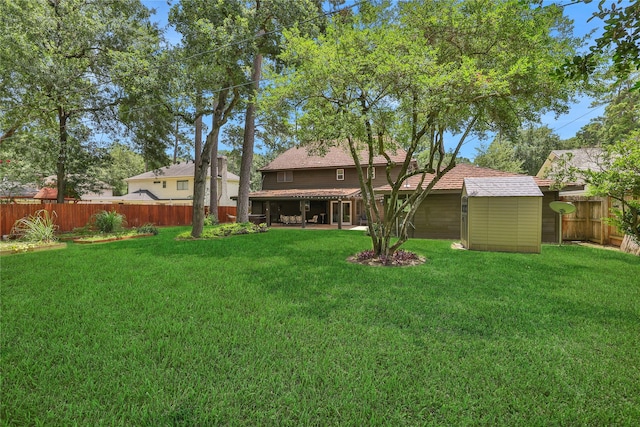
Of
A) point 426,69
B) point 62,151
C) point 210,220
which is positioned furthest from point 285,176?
point 426,69

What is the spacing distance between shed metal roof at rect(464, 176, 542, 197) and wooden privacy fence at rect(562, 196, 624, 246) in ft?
14.2

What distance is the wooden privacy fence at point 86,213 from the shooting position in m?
11.2

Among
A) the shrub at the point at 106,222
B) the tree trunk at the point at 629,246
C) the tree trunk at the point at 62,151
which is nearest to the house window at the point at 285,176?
the shrub at the point at 106,222

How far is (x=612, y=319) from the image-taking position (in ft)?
13.7

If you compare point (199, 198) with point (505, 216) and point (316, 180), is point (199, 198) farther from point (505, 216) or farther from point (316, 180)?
point (505, 216)

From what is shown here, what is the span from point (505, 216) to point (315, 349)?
30.6ft

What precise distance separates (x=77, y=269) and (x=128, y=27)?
41.1ft

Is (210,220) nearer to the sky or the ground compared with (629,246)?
nearer to the sky

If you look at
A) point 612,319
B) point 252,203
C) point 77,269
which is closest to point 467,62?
point 612,319

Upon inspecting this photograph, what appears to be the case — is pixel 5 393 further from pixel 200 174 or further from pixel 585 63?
pixel 200 174

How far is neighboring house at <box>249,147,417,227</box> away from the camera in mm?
21531

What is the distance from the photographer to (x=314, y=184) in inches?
904

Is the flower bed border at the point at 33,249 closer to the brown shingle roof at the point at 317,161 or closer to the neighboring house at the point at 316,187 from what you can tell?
the neighboring house at the point at 316,187

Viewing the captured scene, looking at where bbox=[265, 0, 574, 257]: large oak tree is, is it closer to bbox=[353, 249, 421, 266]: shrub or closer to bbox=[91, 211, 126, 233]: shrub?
bbox=[353, 249, 421, 266]: shrub
